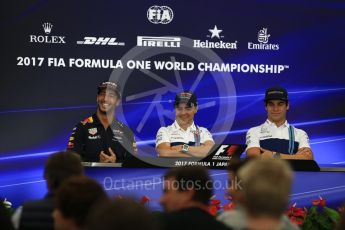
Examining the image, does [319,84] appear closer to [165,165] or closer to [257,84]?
[257,84]

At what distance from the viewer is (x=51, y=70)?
7.60 meters

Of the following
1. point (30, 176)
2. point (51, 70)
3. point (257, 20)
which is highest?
point (257, 20)

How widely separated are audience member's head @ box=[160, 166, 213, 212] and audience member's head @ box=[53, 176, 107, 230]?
0.58 meters

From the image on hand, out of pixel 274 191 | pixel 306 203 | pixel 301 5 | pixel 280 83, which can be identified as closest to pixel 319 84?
pixel 280 83

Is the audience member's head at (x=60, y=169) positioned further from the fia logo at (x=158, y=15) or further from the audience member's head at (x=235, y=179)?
the fia logo at (x=158, y=15)

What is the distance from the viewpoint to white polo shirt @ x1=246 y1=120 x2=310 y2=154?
6641mm

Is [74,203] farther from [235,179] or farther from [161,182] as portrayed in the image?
[161,182]

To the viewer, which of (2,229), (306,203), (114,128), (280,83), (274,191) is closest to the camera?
(274,191)

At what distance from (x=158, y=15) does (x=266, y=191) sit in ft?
18.9

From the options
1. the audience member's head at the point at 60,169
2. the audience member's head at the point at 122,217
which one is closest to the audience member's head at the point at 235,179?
the audience member's head at the point at 60,169

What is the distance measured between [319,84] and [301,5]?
99cm

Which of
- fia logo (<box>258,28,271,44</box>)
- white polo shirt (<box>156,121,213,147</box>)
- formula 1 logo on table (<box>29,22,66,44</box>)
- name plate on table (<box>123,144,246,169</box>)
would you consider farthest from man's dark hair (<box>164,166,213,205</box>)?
fia logo (<box>258,28,271,44</box>)

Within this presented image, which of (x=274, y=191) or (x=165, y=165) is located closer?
(x=274, y=191)

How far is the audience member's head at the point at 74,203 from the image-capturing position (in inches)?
103
